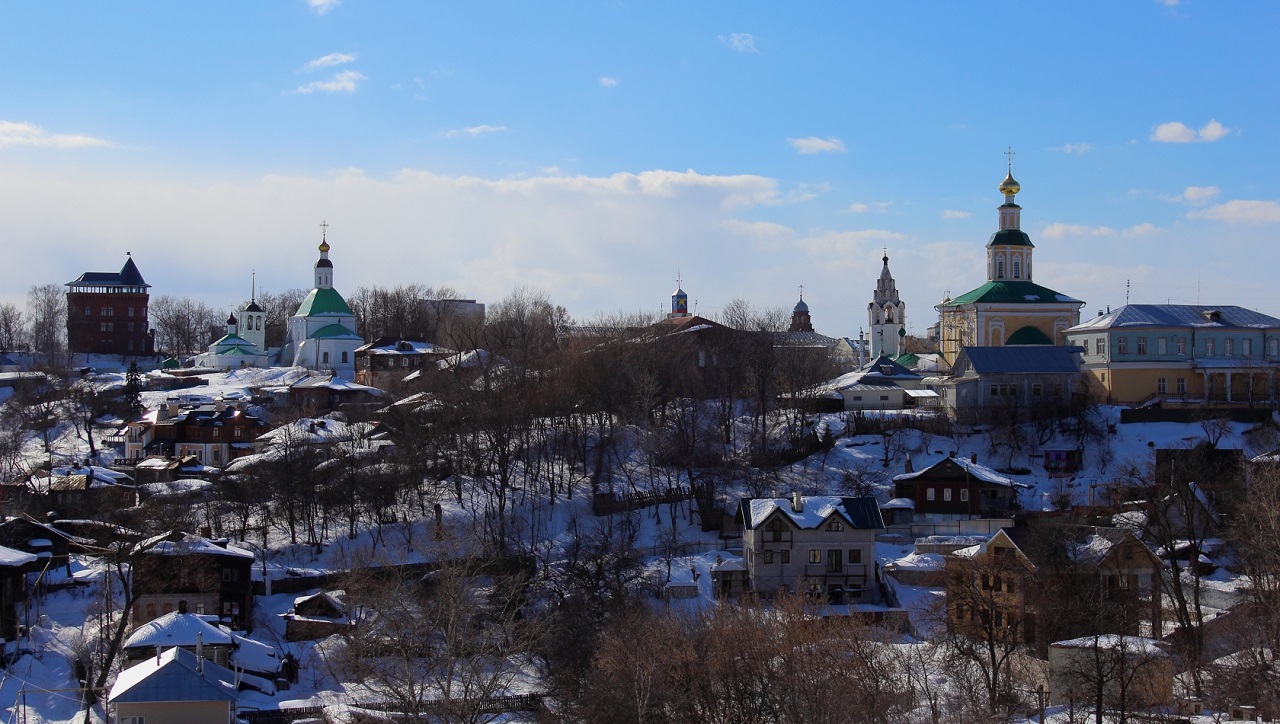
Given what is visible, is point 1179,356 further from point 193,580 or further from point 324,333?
point 324,333

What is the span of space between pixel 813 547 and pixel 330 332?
4227 cm

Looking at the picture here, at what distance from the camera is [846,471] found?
152 feet

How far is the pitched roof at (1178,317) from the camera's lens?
51.2 m

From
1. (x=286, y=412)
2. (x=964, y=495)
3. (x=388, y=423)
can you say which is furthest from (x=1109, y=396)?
(x=286, y=412)

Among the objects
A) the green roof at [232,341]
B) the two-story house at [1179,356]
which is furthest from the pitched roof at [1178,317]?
the green roof at [232,341]

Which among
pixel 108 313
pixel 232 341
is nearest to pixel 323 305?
pixel 232 341

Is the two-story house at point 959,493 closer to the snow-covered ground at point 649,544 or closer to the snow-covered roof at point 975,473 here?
the snow-covered roof at point 975,473

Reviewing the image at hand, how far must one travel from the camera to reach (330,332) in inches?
2923

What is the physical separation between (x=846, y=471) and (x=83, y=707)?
25.3m

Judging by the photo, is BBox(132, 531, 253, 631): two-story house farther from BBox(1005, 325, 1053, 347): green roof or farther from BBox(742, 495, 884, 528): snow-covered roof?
BBox(1005, 325, 1053, 347): green roof

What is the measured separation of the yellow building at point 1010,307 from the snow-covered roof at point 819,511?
62.7 ft

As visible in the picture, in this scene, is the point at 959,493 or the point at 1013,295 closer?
the point at 959,493

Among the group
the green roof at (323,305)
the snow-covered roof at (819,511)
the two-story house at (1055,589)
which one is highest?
the green roof at (323,305)

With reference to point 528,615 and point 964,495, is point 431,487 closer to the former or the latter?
point 528,615
